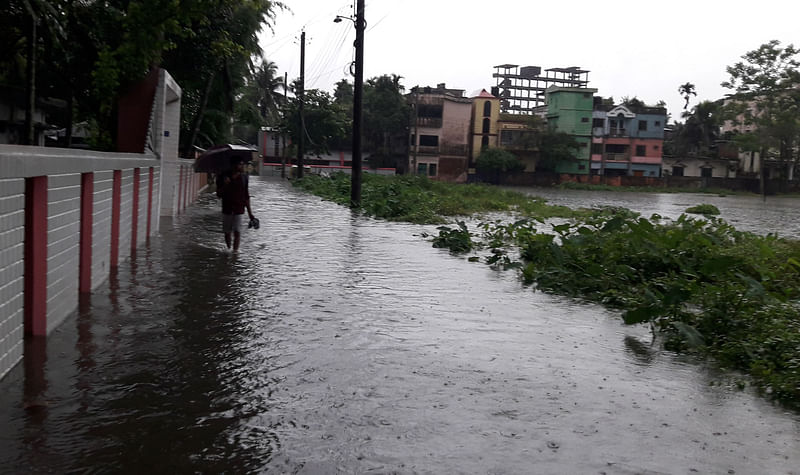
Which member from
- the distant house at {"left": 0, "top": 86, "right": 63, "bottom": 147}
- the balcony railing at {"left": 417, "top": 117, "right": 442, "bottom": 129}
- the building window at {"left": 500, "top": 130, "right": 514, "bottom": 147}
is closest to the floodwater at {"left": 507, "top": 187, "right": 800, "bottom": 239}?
the distant house at {"left": 0, "top": 86, "right": 63, "bottom": 147}

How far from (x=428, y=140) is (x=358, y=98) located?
160 ft

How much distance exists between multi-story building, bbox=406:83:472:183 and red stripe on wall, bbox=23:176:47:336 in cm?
6794

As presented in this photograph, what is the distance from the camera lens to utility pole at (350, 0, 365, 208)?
81.1 feet

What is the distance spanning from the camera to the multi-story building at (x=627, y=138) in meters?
75.3

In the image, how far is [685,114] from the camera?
8400 cm

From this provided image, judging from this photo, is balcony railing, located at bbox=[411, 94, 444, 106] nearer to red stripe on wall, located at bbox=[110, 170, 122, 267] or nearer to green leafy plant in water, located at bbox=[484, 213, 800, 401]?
green leafy plant in water, located at bbox=[484, 213, 800, 401]

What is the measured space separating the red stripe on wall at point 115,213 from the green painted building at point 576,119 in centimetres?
6740

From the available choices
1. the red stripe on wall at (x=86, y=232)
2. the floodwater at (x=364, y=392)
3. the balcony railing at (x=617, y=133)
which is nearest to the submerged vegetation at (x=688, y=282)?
the floodwater at (x=364, y=392)

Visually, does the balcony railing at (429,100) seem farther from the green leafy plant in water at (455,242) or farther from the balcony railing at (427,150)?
the green leafy plant in water at (455,242)

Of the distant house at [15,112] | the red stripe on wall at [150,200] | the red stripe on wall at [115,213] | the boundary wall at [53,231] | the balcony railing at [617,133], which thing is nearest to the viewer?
the boundary wall at [53,231]

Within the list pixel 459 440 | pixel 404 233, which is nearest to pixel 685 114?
pixel 404 233

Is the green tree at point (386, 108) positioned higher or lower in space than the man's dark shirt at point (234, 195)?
higher

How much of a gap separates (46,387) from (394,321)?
11.7ft

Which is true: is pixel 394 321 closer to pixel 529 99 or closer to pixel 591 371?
pixel 591 371
